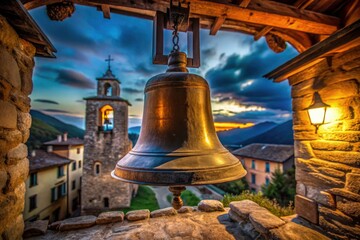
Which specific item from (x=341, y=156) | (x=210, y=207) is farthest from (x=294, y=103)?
(x=210, y=207)

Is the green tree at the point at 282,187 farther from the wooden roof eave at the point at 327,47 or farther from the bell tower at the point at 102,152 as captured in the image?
the wooden roof eave at the point at 327,47

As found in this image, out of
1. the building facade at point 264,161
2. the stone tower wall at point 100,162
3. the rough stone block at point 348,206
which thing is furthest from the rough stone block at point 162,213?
the building facade at point 264,161

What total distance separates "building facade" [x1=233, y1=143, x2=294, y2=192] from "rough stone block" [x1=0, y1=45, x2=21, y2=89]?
1713 centimetres

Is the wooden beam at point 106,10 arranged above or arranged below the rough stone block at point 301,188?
above

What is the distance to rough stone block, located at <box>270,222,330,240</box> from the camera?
2.08 meters

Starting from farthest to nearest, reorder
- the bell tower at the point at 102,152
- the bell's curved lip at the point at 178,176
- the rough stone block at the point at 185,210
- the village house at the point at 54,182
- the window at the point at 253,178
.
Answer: the window at the point at 253,178
the bell tower at the point at 102,152
the village house at the point at 54,182
the rough stone block at the point at 185,210
the bell's curved lip at the point at 178,176

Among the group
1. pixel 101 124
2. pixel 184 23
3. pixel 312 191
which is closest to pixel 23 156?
pixel 184 23

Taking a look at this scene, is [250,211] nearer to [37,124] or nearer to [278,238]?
[278,238]

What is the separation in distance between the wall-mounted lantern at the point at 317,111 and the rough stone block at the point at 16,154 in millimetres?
3433

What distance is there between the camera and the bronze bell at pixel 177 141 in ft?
3.43

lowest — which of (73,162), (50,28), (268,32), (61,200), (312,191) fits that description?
(61,200)

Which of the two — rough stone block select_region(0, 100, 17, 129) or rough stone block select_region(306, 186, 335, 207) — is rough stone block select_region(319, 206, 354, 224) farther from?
rough stone block select_region(0, 100, 17, 129)

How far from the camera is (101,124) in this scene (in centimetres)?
1271

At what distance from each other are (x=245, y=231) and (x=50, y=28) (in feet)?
49.4
